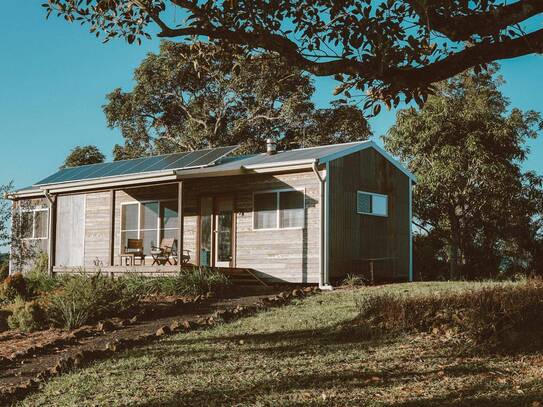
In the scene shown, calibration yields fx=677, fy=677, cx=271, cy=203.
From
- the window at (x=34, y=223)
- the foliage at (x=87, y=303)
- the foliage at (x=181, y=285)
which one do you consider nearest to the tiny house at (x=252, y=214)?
the foliage at (x=181, y=285)

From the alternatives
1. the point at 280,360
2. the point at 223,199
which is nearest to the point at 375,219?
the point at 223,199

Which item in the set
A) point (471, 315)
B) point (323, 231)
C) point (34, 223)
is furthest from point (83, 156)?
point (471, 315)

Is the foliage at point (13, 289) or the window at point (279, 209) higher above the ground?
the window at point (279, 209)

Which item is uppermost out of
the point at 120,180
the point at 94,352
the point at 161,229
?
the point at 120,180

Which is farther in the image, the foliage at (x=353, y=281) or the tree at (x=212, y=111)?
the tree at (x=212, y=111)

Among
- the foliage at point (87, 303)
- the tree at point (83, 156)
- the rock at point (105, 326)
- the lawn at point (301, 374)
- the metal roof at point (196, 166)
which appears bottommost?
the lawn at point (301, 374)

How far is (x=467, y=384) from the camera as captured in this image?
706 centimetres

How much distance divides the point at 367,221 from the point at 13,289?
30.4 feet

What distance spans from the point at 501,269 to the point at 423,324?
16.8m

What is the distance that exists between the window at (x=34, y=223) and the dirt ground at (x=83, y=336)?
12.0 m

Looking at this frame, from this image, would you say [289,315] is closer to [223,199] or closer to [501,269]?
[223,199]

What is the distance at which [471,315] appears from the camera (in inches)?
364

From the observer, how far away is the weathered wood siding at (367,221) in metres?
17.5

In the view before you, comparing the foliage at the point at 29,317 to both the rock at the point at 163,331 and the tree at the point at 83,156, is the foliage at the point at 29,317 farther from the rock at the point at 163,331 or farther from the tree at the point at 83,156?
the tree at the point at 83,156
